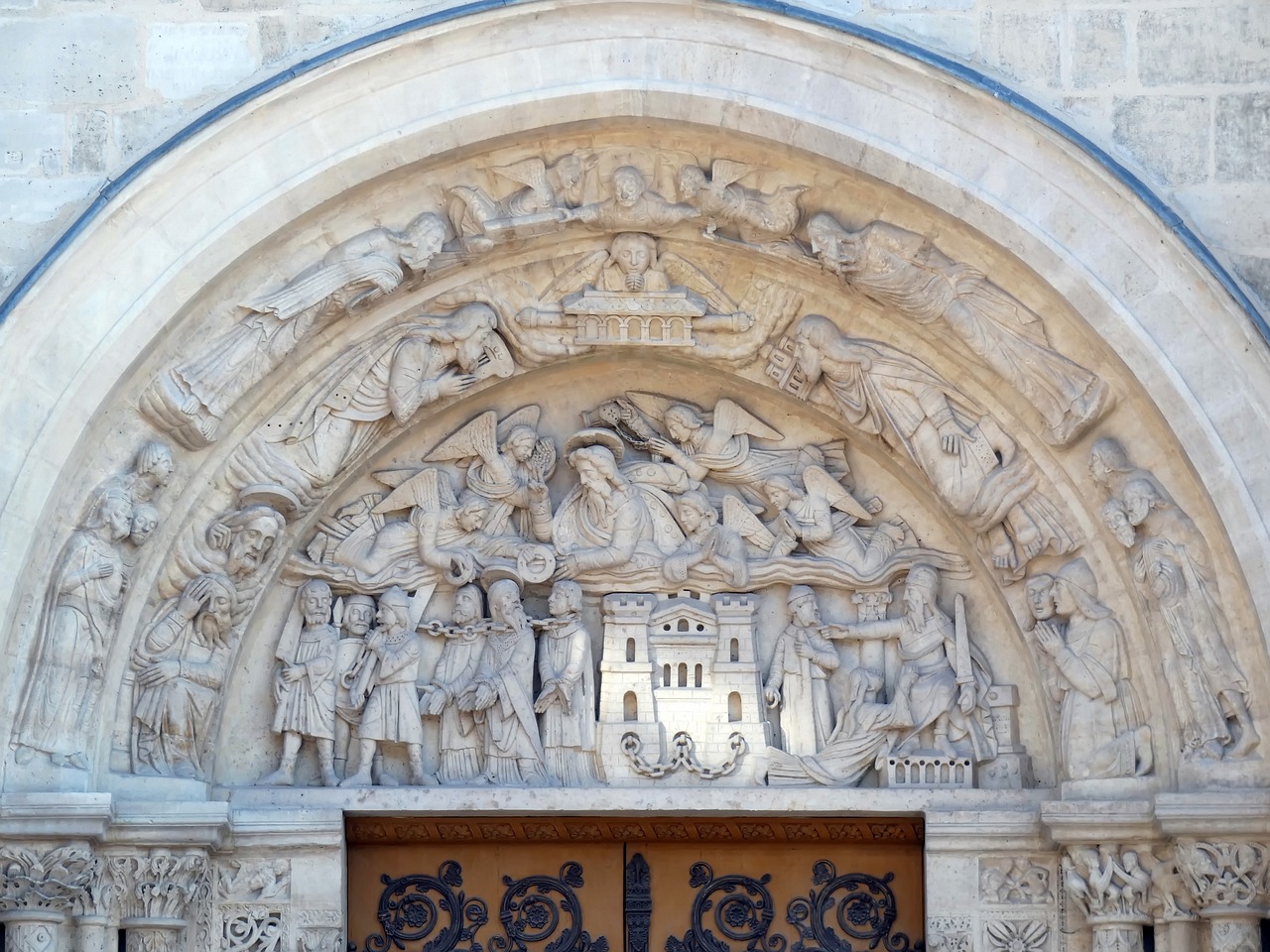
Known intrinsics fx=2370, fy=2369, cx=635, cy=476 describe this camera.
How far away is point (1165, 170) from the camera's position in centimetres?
836

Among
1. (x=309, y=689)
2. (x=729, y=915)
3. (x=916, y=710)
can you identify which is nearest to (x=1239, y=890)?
(x=916, y=710)

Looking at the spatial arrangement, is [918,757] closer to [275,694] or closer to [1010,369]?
[1010,369]

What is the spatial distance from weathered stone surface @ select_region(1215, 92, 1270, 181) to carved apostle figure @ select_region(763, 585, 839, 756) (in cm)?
222

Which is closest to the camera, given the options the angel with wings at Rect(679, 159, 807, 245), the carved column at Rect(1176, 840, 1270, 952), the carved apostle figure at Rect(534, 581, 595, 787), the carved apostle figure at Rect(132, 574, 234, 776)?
the carved column at Rect(1176, 840, 1270, 952)

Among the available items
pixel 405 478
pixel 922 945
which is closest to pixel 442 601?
pixel 405 478

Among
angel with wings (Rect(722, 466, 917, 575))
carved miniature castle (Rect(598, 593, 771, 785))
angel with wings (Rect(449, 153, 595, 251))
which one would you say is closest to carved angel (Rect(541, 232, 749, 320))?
angel with wings (Rect(449, 153, 595, 251))

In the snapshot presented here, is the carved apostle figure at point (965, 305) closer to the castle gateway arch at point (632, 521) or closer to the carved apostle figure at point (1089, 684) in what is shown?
the castle gateway arch at point (632, 521)

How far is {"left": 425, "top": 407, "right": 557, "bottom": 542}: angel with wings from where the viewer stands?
9141mm

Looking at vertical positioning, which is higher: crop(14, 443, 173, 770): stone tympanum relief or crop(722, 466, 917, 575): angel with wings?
crop(722, 466, 917, 575): angel with wings

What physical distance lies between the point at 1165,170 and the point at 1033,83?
561 mm

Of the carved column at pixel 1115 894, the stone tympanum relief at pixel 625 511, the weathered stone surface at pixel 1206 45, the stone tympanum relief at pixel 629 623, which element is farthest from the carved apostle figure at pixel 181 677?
the weathered stone surface at pixel 1206 45

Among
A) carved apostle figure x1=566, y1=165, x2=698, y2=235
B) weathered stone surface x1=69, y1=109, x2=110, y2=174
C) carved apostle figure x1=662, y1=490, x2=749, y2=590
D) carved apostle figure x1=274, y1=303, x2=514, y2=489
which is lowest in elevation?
carved apostle figure x1=662, y1=490, x2=749, y2=590

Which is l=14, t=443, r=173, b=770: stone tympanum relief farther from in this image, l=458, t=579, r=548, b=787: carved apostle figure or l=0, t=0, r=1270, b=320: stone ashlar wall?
l=458, t=579, r=548, b=787: carved apostle figure

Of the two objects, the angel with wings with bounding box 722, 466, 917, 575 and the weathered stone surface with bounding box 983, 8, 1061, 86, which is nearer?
the weathered stone surface with bounding box 983, 8, 1061, 86
